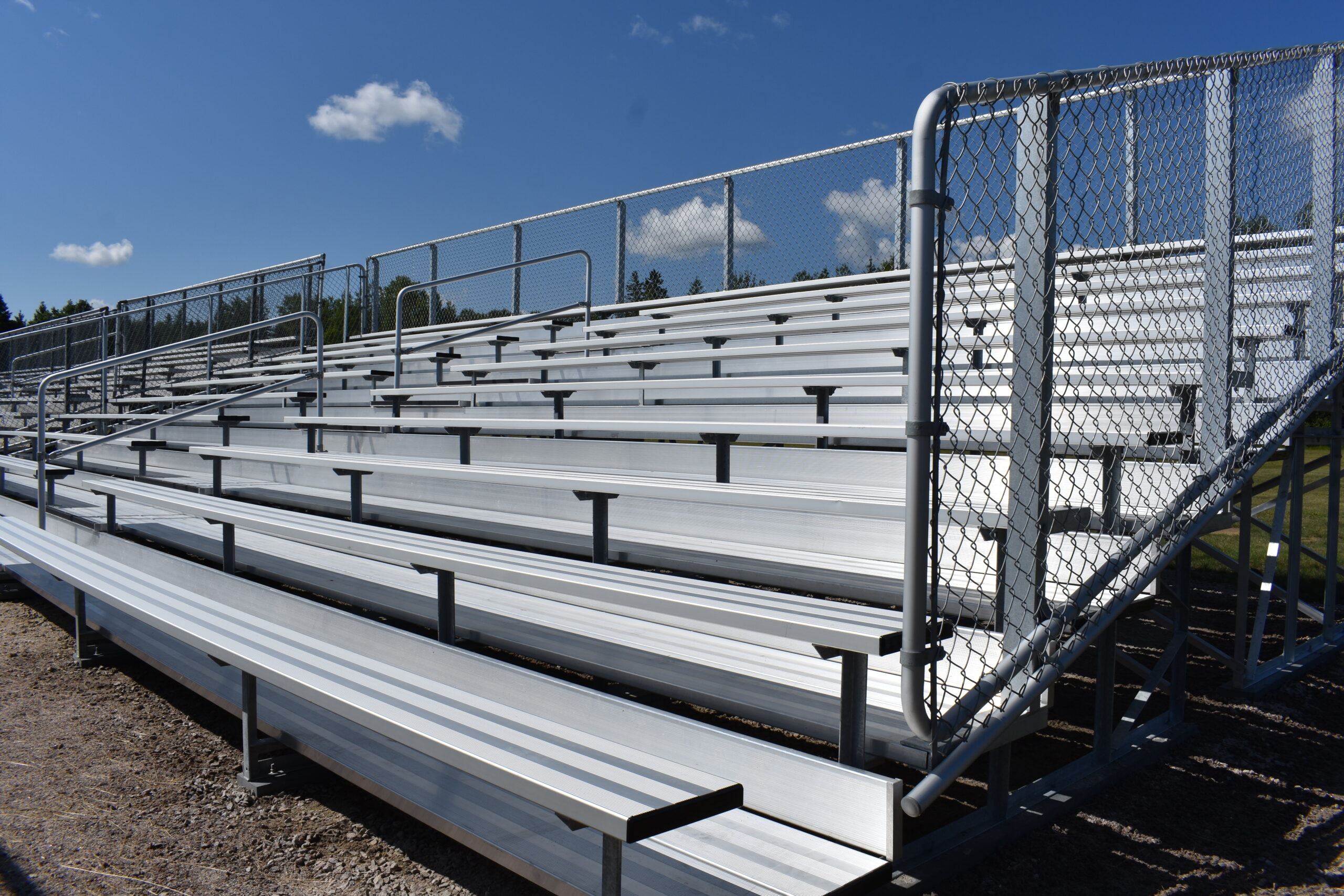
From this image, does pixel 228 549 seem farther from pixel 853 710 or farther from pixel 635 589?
pixel 853 710

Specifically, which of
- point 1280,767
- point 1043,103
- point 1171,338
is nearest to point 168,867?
point 1043,103

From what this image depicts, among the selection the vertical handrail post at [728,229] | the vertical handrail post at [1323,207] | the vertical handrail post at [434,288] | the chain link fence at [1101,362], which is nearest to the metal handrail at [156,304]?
the vertical handrail post at [434,288]

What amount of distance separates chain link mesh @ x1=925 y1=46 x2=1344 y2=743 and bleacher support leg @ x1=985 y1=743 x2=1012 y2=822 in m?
0.29

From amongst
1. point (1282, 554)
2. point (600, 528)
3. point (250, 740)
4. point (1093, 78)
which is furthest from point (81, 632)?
point (1282, 554)

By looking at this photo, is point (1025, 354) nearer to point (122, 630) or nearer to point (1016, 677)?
point (1016, 677)

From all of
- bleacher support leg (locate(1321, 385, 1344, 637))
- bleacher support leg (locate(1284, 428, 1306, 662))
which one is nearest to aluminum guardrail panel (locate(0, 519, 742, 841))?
bleacher support leg (locate(1284, 428, 1306, 662))

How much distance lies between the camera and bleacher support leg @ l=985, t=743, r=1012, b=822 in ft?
7.15

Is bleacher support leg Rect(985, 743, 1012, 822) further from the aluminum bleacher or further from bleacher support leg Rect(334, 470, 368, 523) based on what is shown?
bleacher support leg Rect(334, 470, 368, 523)

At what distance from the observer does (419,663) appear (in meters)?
2.47

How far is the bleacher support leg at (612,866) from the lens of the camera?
62.2 inches

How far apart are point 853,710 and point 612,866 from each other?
21.3 inches

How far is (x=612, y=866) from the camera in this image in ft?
5.20

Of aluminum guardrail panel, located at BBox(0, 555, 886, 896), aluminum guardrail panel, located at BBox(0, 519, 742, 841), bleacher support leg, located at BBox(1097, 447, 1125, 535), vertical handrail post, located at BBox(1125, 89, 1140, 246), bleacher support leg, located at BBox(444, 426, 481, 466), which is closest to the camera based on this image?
aluminum guardrail panel, located at BBox(0, 519, 742, 841)

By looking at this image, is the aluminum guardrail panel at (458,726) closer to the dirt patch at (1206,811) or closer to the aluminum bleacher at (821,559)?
the aluminum bleacher at (821,559)
